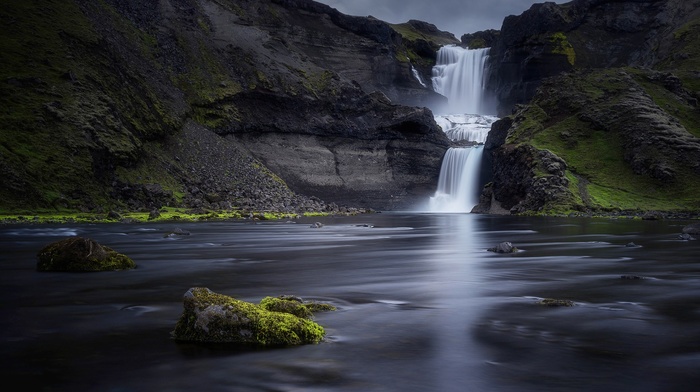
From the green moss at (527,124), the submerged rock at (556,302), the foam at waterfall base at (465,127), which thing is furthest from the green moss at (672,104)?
the submerged rock at (556,302)

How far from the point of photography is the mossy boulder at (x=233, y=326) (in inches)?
372

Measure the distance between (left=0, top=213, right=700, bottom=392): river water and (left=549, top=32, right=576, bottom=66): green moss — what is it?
138m

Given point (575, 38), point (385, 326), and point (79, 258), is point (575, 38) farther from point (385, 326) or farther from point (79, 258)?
point (385, 326)

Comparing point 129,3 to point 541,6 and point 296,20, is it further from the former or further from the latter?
point 541,6

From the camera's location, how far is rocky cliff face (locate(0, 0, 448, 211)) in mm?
61156

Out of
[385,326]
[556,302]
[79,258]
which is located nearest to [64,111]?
[79,258]

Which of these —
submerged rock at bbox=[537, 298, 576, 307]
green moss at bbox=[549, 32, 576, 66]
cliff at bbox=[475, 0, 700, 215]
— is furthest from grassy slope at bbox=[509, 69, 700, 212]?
submerged rock at bbox=[537, 298, 576, 307]

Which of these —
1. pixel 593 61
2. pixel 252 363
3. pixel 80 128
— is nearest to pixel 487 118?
pixel 593 61

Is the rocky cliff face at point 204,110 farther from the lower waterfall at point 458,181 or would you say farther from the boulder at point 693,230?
the boulder at point 693,230

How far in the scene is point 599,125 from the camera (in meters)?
98.2

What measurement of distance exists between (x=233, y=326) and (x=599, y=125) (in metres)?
102

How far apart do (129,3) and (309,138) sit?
42053 mm

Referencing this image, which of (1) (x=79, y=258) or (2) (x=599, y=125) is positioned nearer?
(1) (x=79, y=258)

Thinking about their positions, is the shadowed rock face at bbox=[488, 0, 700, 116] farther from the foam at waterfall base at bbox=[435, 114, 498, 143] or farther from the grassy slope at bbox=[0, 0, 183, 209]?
the grassy slope at bbox=[0, 0, 183, 209]
